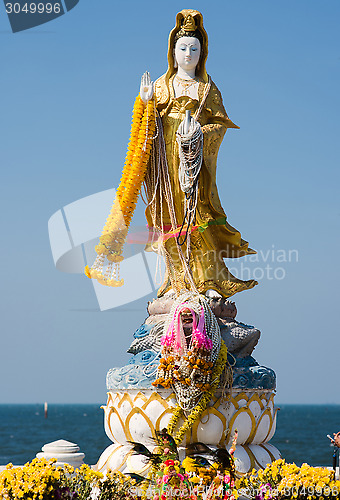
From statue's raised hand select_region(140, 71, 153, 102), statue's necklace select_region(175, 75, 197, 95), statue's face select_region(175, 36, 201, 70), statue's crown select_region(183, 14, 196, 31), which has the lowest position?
statue's raised hand select_region(140, 71, 153, 102)

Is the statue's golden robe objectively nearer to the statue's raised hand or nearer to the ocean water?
the statue's raised hand

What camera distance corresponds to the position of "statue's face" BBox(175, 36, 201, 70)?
331 inches

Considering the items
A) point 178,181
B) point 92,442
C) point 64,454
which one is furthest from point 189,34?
point 92,442

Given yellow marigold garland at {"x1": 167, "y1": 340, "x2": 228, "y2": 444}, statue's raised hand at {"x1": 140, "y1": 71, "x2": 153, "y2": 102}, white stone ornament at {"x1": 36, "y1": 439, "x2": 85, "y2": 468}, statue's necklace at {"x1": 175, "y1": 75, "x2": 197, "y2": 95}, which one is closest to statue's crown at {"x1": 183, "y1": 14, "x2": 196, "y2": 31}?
statue's necklace at {"x1": 175, "y1": 75, "x2": 197, "y2": 95}

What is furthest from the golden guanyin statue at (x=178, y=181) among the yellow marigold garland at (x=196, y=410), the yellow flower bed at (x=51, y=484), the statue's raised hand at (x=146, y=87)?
the yellow flower bed at (x=51, y=484)

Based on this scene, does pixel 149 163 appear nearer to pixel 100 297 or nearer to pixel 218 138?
pixel 218 138

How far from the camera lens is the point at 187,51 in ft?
27.6

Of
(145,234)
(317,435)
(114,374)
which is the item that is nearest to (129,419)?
(114,374)

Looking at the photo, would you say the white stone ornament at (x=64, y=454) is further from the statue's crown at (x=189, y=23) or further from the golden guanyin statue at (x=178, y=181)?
the statue's crown at (x=189, y=23)

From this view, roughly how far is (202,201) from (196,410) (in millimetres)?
2199

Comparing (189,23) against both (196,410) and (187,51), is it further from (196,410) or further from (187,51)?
(196,410)

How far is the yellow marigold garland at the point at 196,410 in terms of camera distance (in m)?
7.48

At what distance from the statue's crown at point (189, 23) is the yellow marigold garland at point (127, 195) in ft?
3.05

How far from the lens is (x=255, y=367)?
→ 26.2ft
